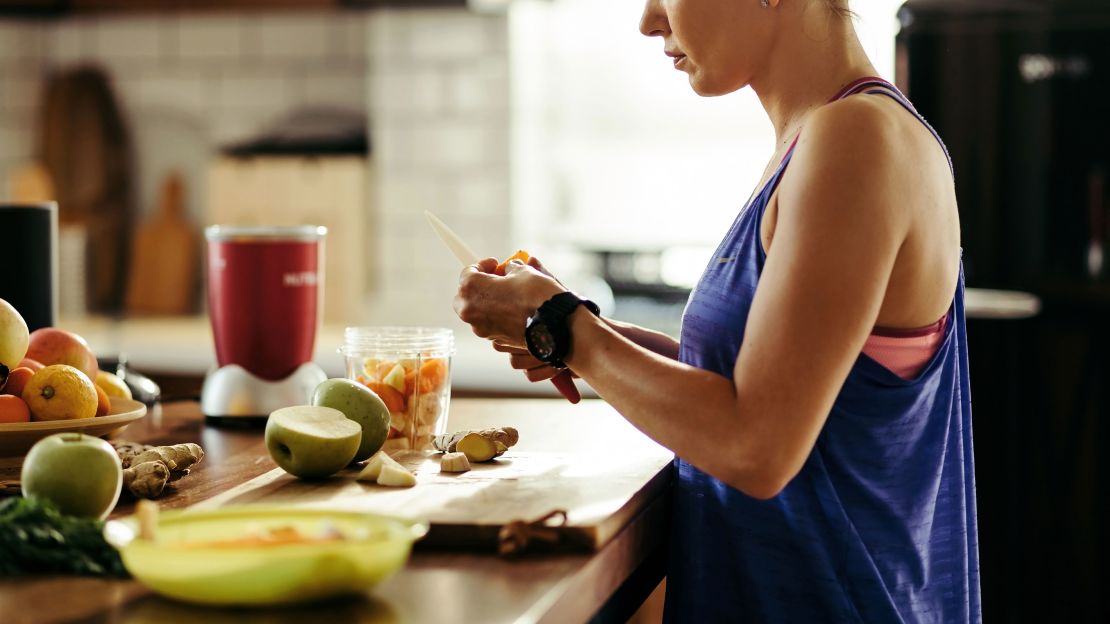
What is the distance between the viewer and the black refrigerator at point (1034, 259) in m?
2.61

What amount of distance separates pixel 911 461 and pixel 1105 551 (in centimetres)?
169

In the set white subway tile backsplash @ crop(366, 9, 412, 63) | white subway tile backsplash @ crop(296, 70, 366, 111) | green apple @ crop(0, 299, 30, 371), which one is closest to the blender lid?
green apple @ crop(0, 299, 30, 371)

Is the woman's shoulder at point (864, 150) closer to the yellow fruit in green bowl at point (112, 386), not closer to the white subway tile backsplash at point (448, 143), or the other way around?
the yellow fruit in green bowl at point (112, 386)

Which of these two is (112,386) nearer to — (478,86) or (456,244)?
(456,244)

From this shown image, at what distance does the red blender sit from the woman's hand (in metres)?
0.50

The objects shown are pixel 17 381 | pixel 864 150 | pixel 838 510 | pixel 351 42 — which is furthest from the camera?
pixel 351 42

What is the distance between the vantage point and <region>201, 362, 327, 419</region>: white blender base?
165cm

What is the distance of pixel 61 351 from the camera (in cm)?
139

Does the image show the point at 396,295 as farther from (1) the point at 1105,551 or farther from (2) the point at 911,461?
(2) the point at 911,461

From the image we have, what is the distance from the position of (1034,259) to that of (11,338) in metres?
2.19

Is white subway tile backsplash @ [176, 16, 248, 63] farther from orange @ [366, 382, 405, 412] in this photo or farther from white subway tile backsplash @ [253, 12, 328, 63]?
orange @ [366, 382, 405, 412]

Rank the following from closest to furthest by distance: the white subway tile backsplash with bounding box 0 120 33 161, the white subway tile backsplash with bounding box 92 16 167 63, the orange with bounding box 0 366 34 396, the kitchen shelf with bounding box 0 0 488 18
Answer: the orange with bounding box 0 366 34 396 → the kitchen shelf with bounding box 0 0 488 18 → the white subway tile backsplash with bounding box 92 16 167 63 → the white subway tile backsplash with bounding box 0 120 33 161

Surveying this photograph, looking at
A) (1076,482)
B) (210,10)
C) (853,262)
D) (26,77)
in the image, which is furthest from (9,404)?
(26,77)

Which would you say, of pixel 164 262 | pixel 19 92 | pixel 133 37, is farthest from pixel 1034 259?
pixel 19 92
